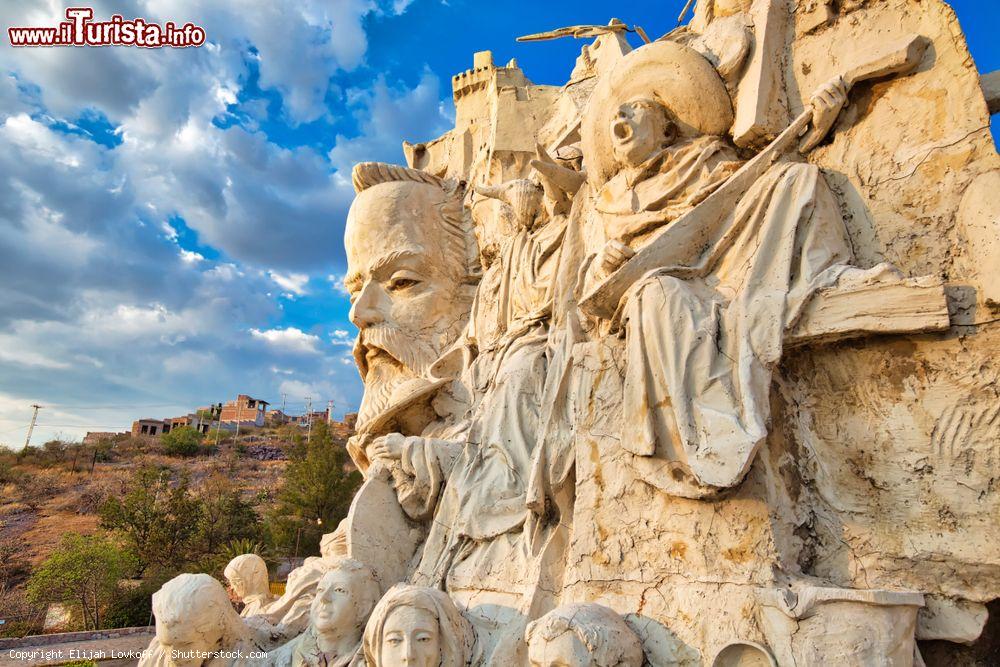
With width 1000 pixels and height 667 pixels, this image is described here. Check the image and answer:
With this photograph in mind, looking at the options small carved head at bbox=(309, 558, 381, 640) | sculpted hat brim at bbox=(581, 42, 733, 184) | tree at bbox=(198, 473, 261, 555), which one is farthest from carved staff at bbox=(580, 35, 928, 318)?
tree at bbox=(198, 473, 261, 555)

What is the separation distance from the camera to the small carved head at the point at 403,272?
579 cm

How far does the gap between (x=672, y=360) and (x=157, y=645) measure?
3.22m

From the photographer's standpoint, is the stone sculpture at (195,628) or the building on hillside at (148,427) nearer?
the stone sculpture at (195,628)

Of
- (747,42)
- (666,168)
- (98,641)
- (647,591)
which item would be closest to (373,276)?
(666,168)

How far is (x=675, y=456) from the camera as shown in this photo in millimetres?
2932

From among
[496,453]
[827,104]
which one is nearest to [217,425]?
[496,453]

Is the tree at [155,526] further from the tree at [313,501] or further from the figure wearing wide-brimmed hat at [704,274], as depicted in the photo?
the figure wearing wide-brimmed hat at [704,274]

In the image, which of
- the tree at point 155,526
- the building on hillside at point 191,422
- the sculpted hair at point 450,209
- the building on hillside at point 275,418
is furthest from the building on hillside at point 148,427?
the sculpted hair at point 450,209

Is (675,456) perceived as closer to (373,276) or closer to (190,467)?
(373,276)

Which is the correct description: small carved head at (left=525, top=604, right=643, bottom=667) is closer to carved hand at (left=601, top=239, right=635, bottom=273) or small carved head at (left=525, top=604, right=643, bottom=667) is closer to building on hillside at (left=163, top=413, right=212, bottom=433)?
carved hand at (left=601, top=239, right=635, bottom=273)

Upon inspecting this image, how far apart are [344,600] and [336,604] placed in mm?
43

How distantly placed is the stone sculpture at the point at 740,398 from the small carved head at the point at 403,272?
1.31 m

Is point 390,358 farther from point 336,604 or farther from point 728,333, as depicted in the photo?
point 728,333

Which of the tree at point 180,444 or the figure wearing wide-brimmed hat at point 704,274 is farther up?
the tree at point 180,444
